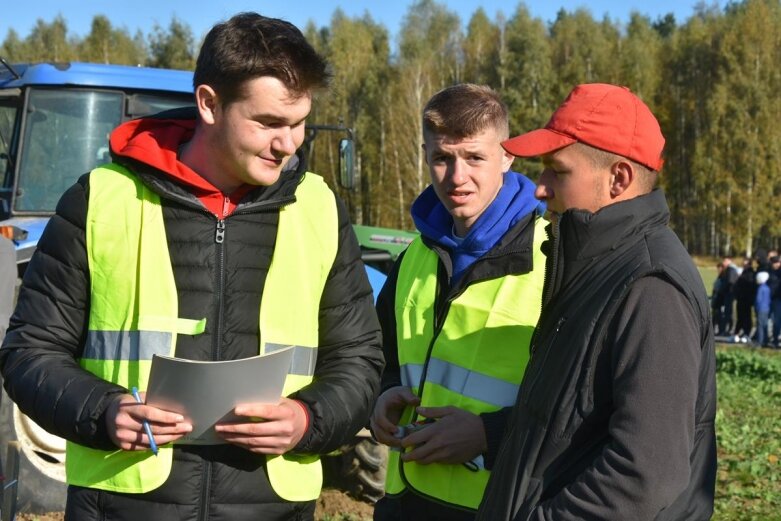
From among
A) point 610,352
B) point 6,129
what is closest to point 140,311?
point 610,352

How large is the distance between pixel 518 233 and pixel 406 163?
38.5 meters

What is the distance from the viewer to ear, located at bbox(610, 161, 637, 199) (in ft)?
7.35

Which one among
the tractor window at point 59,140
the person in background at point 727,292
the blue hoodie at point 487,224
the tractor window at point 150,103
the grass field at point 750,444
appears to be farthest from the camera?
the person in background at point 727,292

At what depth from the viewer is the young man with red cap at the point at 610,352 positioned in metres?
1.97

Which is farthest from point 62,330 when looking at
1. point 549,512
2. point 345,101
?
point 345,101

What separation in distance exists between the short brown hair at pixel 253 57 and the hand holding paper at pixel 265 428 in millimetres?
713

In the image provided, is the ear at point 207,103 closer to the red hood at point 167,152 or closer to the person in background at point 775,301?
the red hood at point 167,152

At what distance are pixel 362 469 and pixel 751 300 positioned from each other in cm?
1638

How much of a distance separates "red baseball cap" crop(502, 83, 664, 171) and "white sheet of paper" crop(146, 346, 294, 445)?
76 centimetres

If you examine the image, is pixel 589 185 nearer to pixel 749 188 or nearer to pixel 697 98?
pixel 749 188

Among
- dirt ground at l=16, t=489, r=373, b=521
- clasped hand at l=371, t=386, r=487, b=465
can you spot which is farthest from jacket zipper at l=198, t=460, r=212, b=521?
dirt ground at l=16, t=489, r=373, b=521

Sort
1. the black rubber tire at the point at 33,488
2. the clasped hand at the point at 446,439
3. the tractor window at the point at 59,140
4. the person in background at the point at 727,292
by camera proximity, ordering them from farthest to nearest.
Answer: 1. the person in background at the point at 727,292
2. the tractor window at the point at 59,140
3. the black rubber tire at the point at 33,488
4. the clasped hand at the point at 446,439

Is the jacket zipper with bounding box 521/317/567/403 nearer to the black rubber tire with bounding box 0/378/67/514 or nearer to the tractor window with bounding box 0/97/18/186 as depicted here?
the black rubber tire with bounding box 0/378/67/514

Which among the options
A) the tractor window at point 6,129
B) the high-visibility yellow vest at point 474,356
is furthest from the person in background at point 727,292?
the high-visibility yellow vest at point 474,356
